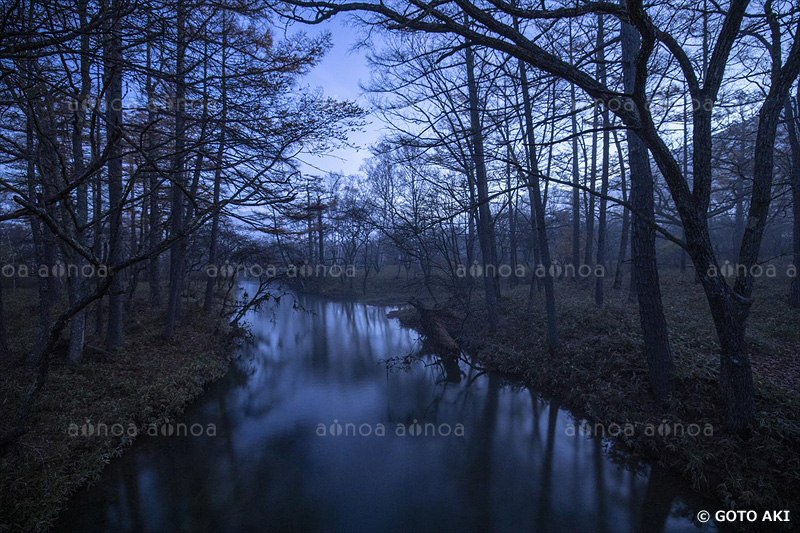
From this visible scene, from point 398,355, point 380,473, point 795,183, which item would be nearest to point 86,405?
point 380,473

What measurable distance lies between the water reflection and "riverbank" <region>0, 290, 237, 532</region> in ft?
1.07

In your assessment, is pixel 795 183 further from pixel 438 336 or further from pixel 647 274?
pixel 438 336

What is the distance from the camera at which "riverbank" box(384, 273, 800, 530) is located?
4.64 meters

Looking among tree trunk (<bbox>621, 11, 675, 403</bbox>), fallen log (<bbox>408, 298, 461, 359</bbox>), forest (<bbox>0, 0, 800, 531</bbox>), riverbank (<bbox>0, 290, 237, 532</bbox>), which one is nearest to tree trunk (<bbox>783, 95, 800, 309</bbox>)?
forest (<bbox>0, 0, 800, 531</bbox>)

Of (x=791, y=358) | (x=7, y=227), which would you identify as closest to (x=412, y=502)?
(x=791, y=358)

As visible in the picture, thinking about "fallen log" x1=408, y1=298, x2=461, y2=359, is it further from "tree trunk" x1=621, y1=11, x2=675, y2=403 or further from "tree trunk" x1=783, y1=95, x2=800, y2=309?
"tree trunk" x1=783, y1=95, x2=800, y2=309

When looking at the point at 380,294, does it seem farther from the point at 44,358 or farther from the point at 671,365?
the point at 44,358

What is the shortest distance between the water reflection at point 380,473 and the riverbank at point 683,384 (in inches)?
17.6

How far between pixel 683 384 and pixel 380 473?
17.0 ft

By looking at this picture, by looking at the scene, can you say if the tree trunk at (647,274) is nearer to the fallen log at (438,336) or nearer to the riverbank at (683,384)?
the riverbank at (683,384)

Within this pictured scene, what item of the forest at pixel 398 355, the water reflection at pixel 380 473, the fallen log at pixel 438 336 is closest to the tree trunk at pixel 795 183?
the forest at pixel 398 355

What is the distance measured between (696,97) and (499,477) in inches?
223

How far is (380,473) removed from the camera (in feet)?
18.9

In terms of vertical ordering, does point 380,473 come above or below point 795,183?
below
